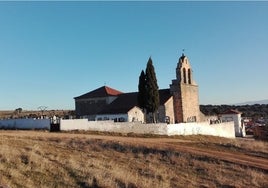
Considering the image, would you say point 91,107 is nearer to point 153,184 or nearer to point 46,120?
point 46,120

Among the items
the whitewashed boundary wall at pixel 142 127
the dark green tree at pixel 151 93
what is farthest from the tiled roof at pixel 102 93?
the whitewashed boundary wall at pixel 142 127

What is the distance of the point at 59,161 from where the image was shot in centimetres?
1864

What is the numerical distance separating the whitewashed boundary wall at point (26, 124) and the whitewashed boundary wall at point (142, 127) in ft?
7.45

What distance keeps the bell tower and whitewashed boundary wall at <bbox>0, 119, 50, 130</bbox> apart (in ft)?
81.5

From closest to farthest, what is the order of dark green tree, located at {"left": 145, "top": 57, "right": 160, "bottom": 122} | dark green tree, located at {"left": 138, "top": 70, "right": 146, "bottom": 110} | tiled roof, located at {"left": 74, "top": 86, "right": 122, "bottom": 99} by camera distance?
dark green tree, located at {"left": 145, "top": 57, "right": 160, "bottom": 122} < dark green tree, located at {"left": 138, "top": 70, "right": 146, "bottom": 110} < tiled roof, located at {"left": 74, "top": 86, "right": 122, "bottom": 99}

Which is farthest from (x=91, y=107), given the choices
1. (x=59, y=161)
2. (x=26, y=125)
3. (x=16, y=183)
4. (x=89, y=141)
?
(x=16, y=183)

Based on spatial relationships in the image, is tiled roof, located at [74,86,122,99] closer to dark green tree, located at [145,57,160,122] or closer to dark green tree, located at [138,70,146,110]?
dark green tree, located at [138,70,146,110]

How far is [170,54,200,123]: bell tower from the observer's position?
60656 mm

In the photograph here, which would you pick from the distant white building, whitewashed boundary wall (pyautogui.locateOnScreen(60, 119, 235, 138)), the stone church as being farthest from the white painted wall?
the distant white building

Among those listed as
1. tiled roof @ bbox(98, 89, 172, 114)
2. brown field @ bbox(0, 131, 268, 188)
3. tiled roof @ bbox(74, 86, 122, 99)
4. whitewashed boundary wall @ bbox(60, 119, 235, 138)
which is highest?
tiled roof @ bbox(74, 86, 122, 99)

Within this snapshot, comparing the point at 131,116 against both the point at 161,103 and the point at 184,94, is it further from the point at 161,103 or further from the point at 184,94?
the point at 184,94

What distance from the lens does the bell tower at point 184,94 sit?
6066 centimetres

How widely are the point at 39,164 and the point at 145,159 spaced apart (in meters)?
8.61

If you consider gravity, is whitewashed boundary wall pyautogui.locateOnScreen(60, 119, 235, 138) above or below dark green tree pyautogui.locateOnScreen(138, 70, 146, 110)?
below
